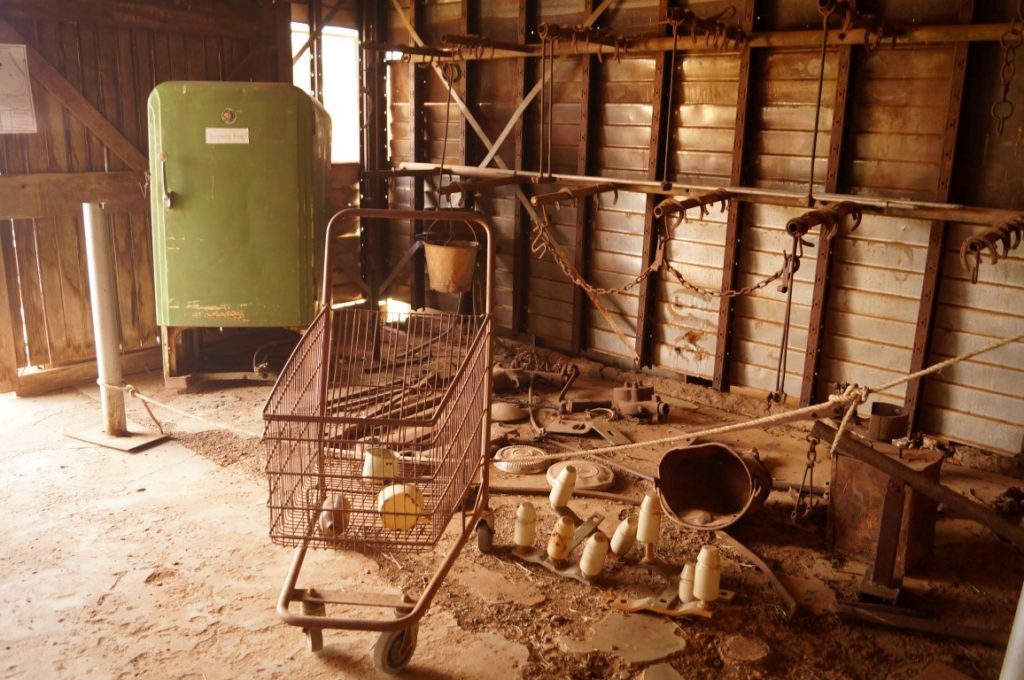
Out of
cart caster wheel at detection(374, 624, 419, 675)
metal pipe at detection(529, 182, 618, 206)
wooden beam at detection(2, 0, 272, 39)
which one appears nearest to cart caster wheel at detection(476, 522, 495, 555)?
cart caster wheel at detection(374, 624, 419, 675)

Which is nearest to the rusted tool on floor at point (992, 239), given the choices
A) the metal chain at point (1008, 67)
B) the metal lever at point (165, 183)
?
the metal chain at point (1008, 67)

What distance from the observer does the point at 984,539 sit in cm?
462

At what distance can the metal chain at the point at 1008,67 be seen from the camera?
4.94m

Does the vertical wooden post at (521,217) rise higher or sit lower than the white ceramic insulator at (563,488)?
higher

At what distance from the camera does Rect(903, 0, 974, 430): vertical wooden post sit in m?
5.26

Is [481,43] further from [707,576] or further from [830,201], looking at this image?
[707,576]

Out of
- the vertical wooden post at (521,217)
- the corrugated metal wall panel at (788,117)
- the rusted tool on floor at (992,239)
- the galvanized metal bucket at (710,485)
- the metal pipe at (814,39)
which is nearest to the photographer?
the rusted tool on floor at (992,239)

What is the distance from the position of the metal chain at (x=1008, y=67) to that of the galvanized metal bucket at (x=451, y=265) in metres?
3.89

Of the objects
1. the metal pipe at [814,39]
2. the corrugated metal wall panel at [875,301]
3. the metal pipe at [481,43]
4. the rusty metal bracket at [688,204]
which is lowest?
the corrugated metal wall panel at [875,301]

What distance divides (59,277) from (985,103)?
22.1 feet

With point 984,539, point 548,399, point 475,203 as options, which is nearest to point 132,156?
point 475,203

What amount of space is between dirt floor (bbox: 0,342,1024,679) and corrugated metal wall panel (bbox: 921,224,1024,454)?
0.30m

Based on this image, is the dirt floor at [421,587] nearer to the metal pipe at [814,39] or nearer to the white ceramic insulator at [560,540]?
the white ceramic insulator at [560,540]

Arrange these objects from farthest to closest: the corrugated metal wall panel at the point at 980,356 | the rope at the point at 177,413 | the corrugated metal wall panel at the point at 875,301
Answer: the corrugated metal wall panel at the point at 875,301 < the rope at the point at 177,413 < the corrugated metal wall panel at the point at 980,356
